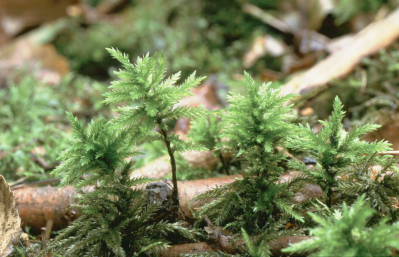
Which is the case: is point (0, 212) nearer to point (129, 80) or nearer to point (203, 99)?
point (129, 80)

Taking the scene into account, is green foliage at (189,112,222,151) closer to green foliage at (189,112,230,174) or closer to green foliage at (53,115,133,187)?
green foliage at (189,112,230,174)

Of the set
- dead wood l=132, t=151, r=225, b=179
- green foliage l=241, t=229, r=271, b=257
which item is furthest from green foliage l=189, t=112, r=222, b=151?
green foliage l=241, t=229, r=271, b=257

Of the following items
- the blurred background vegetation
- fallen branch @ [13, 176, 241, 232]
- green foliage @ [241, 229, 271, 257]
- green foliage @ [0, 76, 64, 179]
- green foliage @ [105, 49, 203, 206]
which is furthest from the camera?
the blurred background vegetation

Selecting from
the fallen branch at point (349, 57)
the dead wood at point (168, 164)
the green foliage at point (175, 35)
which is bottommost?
the dead wood at point (168, 164)

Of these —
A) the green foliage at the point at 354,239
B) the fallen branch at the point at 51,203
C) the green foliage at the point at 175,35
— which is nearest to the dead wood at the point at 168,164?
the fallen branch at the point at 51,203

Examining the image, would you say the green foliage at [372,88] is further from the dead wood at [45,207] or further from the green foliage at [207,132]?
the dead wood at [45,207]

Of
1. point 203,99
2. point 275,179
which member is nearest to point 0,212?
point 275,179
